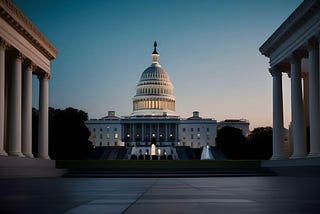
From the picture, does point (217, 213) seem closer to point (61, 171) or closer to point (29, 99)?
point (61, 171)

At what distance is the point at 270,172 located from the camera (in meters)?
61.3

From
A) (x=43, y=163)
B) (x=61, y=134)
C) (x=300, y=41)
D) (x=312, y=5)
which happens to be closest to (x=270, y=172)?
(x=300, y=41)

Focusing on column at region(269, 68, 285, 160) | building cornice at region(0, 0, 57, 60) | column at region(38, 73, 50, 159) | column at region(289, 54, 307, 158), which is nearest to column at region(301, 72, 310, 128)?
column at region(269, 68, 285, 160)

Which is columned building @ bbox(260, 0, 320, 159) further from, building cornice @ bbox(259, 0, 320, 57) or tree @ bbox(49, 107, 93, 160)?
tree @ bbox(49, 107, 93, 160)

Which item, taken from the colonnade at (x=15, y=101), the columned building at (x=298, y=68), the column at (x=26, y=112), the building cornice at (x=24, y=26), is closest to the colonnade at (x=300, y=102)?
the columned building at (x=298, y=68)

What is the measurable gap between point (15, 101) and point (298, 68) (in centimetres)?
3025

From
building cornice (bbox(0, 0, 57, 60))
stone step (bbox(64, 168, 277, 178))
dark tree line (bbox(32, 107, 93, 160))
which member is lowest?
stone step (bbox(64, 168, 277, 178))

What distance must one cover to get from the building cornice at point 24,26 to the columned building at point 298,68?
2708cm

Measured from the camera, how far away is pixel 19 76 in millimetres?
59781

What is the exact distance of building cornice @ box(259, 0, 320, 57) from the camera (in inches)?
2101

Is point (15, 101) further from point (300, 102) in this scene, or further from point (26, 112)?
point (300, 102)

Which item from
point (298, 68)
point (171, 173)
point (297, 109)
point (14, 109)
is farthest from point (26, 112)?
point (298, 68)

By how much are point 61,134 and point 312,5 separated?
86.8m

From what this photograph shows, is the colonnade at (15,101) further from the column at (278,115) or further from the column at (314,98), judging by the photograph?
the column at (314,98)
